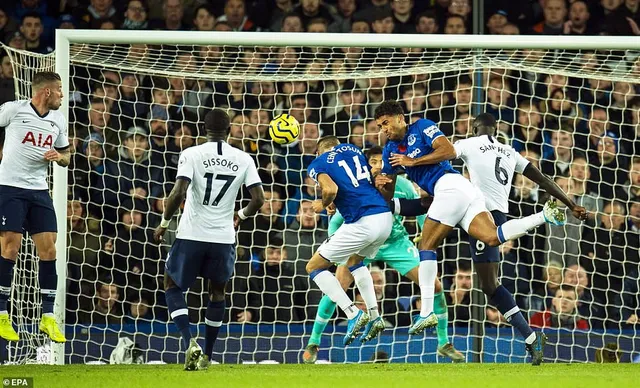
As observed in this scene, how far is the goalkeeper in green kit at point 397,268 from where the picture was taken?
9320 millimetres

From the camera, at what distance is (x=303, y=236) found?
11.3 m

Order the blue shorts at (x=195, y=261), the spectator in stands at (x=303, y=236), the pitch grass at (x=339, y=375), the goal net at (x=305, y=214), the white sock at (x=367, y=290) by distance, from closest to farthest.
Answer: the pitch grass at (x=339, y=375) < the blue shorts at (x=195, y=261) < the white sock at (x=367, y=290) < the goal net at (x=305, y=214) < the spectator in stands at (x=303, y=236)

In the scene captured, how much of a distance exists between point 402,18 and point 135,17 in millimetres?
3128

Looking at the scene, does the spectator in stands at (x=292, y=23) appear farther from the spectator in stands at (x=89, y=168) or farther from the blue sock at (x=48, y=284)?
the blue sock at (x=48, y=284)

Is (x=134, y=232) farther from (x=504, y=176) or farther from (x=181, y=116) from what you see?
(x=504, y=176)

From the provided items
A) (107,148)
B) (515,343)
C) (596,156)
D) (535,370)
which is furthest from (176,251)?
(596,156)

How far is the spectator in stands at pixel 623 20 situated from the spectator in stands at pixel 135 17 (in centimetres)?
545

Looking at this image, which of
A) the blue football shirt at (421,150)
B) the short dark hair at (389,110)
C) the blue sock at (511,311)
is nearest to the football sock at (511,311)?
the blue sock at (511,311)

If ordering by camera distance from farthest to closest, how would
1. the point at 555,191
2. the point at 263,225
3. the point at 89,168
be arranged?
the point at 263,225 → the point at 89,168 → the point at 555,191

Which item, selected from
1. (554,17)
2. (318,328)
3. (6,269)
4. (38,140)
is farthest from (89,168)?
(554,17)

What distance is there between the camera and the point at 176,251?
26.3 ft

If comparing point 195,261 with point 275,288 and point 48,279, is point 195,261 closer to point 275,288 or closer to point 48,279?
point 48,279

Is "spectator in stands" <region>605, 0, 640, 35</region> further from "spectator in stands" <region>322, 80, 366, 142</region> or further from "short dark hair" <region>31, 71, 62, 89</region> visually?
"short dark hair" <region>31, 71, 62, 89</region>

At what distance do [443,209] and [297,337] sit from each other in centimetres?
288
